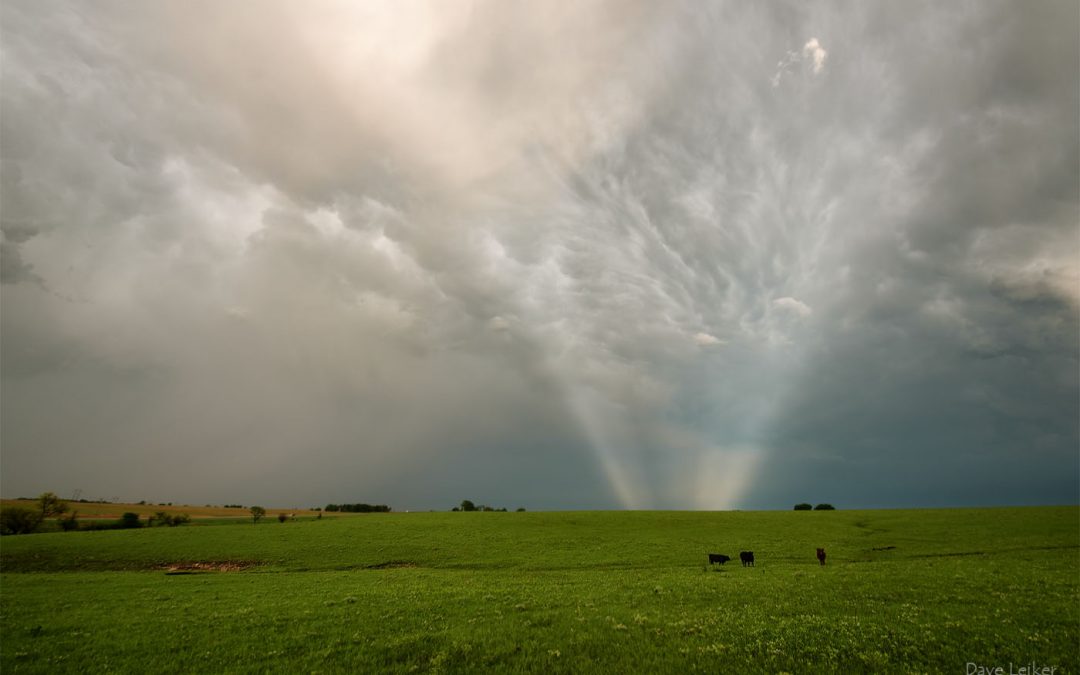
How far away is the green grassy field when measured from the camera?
49.8 ft

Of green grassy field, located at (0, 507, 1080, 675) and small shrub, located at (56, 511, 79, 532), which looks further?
small shrub, located at (56, 511, 79, 532)

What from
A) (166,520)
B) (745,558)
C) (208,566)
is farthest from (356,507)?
(745,558)

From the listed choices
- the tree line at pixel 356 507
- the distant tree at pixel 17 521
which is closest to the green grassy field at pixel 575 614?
the distant tree at pixel 17 521

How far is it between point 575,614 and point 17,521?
453 ft

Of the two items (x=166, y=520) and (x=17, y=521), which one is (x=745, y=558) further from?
(x=17, y=521)

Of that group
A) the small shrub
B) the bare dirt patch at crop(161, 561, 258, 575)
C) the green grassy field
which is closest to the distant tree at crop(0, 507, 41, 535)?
the small shrub

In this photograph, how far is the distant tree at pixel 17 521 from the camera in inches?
3743

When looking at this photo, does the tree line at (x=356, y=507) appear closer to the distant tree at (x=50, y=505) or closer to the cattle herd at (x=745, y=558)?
the distant tree at (x=50, y=505)

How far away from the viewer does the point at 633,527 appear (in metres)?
76.7

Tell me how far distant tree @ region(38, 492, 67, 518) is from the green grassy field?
2973 inches

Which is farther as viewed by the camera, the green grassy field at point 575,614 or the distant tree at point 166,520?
the distant tree at point 166,520

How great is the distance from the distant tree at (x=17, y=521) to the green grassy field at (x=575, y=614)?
6074cm

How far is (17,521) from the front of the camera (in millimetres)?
96500

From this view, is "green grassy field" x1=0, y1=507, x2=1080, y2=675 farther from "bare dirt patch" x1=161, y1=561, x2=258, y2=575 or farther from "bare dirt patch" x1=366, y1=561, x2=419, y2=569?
"bare dirt patch" x1=161, y1=561, x2=258, y2=575
